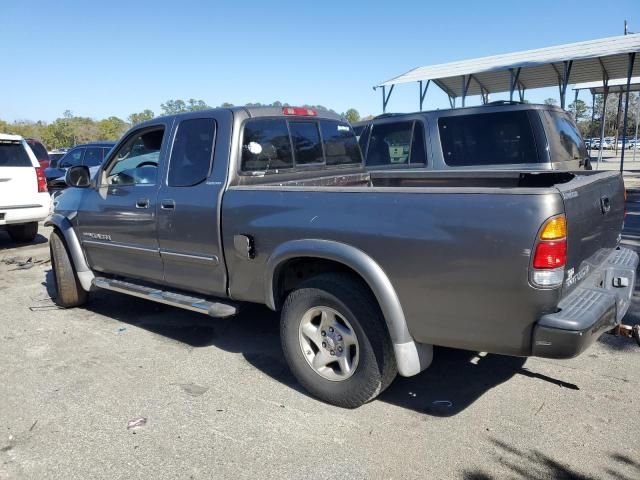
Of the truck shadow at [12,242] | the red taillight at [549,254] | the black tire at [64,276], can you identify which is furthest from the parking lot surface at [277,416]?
the truck shadow at [12,242]

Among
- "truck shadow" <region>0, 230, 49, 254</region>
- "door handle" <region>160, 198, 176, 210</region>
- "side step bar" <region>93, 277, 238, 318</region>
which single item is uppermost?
"door handle" <region>160, 198, 176, 210</region>

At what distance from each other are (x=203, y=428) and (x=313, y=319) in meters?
0.95

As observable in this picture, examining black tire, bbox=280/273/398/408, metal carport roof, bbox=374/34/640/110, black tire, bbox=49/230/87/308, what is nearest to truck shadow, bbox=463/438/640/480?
black tire, bbox=280/273/398/408

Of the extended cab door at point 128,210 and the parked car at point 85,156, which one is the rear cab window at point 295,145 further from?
the parked car at point 85,156

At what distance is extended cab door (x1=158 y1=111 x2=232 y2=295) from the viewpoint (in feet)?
12.4

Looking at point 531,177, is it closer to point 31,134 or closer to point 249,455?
point 249,455

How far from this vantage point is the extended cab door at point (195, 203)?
3.79 meters

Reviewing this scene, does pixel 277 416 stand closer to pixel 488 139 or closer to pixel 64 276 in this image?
pixel 64 276

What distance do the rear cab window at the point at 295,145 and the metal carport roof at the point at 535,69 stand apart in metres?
9.12

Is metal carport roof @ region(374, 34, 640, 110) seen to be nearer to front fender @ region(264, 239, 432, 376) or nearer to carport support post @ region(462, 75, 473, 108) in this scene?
carport support post @ region(462, 75, 473, 108)

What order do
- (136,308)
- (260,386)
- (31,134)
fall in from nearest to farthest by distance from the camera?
(260,386)
(136,308)
(31,134)

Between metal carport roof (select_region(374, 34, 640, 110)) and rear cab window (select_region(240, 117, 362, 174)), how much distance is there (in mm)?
9125

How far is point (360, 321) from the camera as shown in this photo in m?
3.06

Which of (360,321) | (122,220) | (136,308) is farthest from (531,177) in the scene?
(136,308)
